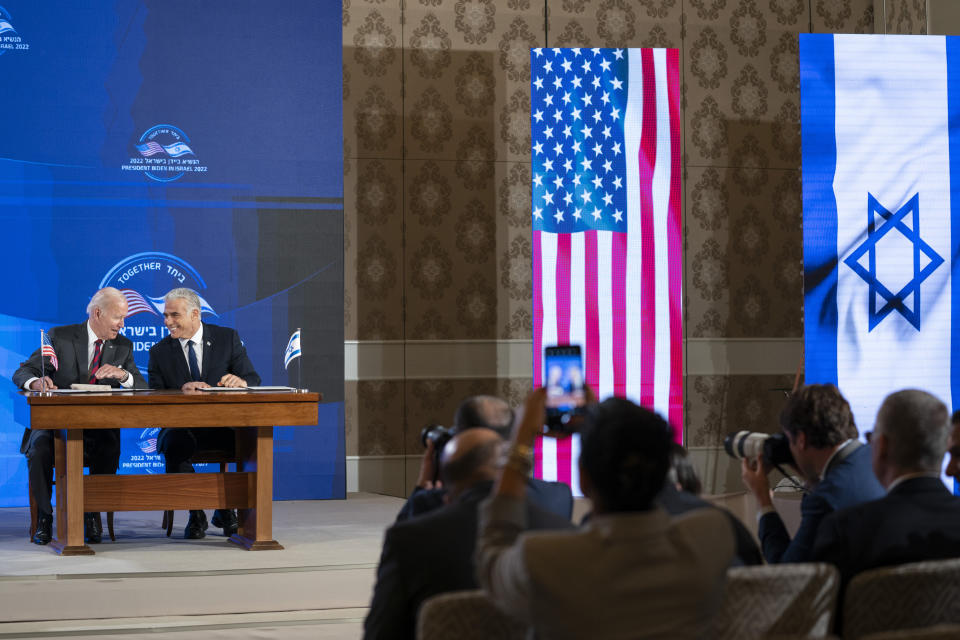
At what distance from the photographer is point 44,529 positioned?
516cm

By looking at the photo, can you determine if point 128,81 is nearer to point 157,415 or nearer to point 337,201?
point 337,201

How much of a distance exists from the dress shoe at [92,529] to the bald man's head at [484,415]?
3.24 metres

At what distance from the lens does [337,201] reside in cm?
694

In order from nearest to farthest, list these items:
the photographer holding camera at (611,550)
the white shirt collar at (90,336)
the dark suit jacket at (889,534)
Answer: the photographer holding camera at (611,550), the dark suit jacket at (889,534), the white shirt collar at (90,336)

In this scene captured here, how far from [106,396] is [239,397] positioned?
1.84 ft

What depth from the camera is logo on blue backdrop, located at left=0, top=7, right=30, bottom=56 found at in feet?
21.4

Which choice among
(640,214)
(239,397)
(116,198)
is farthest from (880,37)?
(116,198)

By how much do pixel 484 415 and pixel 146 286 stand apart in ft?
15.4

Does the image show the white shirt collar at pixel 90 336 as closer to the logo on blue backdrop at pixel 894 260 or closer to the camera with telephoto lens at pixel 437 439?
the camera with telephoto lens at pixel 437 439

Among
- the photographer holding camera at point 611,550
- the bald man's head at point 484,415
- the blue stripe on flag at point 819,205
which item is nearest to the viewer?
the photographer holding camera at point 611,550

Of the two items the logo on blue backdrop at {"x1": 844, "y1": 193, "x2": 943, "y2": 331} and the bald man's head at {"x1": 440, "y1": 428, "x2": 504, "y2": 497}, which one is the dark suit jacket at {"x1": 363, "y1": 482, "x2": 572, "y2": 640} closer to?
the bald man's head at {"x1": 440, "y1": 428, "x2": 504, "y2": 497}

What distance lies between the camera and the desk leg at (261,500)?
501cm

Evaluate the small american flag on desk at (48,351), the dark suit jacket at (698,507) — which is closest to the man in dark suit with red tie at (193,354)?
the small american flag on desk at (48,351)

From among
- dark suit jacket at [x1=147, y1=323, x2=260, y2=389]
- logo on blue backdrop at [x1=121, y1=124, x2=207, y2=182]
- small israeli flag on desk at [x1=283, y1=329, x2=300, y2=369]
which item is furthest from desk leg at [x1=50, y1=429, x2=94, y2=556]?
logo on blue backdrop at [x1=121, y1=124, x2=207, y2=182]
